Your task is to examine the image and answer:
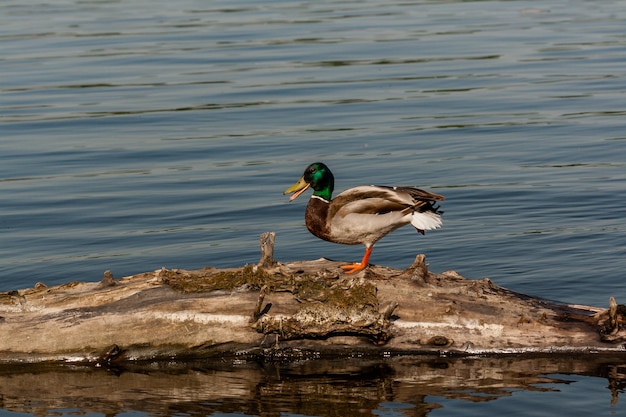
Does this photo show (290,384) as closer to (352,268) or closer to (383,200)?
(352,268)

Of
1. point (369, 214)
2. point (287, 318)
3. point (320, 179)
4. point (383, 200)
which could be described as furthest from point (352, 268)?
point (320, 179)

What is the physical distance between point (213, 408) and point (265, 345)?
0.75m

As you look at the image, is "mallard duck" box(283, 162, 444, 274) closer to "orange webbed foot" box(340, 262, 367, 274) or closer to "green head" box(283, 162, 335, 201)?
"orange webbed foot" box(340, 262, 367, 274)

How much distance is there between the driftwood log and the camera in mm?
8211

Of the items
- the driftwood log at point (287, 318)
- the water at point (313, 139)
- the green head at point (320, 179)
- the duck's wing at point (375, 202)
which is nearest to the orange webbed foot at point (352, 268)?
the driftwood log at point (287, 318)

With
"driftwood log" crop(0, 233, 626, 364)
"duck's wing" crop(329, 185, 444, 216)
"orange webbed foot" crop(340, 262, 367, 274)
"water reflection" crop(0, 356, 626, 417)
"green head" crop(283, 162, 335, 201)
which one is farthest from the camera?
"green head" crop(283, 162, 335, 201)

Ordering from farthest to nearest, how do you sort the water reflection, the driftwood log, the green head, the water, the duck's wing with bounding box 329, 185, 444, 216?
the water
the green head
the duck's wing with bounding box 329, 185, 444, 216
the driftwood log
the water reflection

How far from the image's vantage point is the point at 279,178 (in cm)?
1546

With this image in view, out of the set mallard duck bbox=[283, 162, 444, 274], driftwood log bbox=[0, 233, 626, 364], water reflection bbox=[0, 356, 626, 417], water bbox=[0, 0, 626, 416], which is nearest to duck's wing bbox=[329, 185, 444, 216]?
mallard duck bbox=[283, 162, 444, 274]

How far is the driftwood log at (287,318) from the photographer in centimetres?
821

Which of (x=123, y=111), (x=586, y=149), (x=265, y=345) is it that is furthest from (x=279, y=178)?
(x=265, y=345)

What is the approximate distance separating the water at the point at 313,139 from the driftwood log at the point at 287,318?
1.56 ft

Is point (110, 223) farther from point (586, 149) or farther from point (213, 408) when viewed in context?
point (586, 149)

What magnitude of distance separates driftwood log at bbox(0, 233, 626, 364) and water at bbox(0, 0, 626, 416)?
1.56 ft
